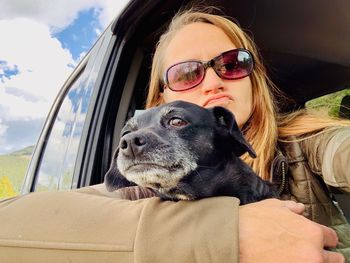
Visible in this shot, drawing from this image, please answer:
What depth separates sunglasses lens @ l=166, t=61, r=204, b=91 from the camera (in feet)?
8.13

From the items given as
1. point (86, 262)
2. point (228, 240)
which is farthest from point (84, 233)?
point (228, 240)

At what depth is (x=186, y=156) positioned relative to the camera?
1.83 metres

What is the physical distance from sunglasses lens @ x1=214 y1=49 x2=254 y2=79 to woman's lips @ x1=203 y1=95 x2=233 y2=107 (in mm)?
121

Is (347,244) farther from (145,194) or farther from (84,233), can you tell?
(84,233)

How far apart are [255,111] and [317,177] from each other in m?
0.58

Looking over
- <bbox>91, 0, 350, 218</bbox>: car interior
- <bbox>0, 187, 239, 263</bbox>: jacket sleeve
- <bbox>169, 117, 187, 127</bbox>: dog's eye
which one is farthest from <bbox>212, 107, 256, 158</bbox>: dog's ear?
<bbox>91, 0, 350, 218</bbox>: car interior

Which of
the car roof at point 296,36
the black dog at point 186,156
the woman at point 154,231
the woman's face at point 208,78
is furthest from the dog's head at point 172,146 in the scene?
the car roof at point 296,36

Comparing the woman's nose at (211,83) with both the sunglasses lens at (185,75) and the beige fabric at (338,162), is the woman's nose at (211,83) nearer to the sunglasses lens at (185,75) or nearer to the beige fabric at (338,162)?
the sunglasses lens at (185,75)

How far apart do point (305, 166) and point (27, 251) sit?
1.30 m

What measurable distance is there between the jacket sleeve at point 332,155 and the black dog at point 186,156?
25 centimetres

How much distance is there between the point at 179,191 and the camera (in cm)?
175

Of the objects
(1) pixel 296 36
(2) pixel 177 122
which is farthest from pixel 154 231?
(1) pixel 296 36

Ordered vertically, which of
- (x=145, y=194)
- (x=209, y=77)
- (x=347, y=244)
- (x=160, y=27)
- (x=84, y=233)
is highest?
(x=160, y=27)

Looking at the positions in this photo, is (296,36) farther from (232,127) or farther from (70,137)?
(232,127)
